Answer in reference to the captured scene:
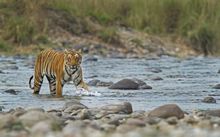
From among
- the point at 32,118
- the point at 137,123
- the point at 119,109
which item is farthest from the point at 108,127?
the point at 119,109

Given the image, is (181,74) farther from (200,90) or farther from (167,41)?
(167,41)

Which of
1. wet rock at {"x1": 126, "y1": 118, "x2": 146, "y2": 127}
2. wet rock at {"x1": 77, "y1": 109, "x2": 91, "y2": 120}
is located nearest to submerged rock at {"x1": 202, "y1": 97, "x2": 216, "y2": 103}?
wet rock at {"x1": 77, "y1": 109, "x2": 91, "y2": 120}

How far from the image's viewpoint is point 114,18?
30422 millimetres

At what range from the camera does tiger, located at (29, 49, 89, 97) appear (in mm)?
13594

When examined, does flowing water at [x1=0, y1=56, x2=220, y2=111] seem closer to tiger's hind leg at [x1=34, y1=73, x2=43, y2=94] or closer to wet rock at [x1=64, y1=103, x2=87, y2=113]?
tiger's hind leg at [x1=34, y1=73, x2=43, y2=94]

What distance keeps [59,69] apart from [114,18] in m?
16.7

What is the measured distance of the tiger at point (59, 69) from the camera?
13.6m

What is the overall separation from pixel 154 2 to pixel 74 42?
16.7 ft

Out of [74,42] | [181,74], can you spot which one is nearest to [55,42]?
[74,42]

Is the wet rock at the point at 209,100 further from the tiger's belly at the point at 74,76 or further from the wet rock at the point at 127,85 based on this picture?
the wet rock at the point at 127,85

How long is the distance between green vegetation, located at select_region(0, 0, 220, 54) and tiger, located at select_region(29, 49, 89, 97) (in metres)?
12.1

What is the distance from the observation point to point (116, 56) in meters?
26.3

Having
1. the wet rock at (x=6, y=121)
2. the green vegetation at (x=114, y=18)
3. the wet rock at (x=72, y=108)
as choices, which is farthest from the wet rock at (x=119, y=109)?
the green vegetation at (x=114, y=18)

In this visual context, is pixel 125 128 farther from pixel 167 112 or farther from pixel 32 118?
pixel 167 112
